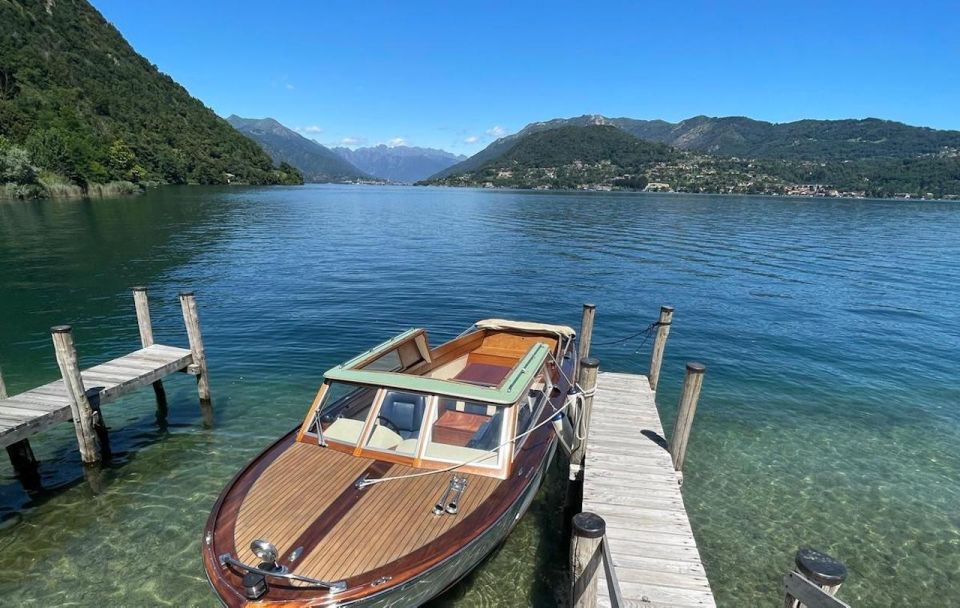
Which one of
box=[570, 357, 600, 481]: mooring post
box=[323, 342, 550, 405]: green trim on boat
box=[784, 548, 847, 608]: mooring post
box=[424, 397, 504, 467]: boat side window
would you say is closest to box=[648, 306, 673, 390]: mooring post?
box=[570, 357, 600, 481]: mooring post

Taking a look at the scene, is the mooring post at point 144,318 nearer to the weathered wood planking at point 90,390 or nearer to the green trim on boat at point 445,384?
the weathered wood planking at point 90,390

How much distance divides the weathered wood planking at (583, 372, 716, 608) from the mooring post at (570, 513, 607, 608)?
93 cm

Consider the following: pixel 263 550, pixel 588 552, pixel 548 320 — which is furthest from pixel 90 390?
pixel 548 320

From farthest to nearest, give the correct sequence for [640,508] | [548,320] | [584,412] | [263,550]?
[548,320]
[584,412]
[640,508]
[263,550]

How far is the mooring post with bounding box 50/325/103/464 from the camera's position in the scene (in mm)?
8984

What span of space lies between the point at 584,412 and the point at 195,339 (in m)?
9.72

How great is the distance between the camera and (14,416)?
29.3 ft

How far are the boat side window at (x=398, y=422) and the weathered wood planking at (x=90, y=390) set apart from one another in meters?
6.65

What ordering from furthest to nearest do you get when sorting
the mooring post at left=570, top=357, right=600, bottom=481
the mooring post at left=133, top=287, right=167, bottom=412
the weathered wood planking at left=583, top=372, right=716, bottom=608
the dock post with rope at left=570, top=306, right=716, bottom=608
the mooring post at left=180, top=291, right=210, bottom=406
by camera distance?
the mooring post at left=133, top=287, right=167, bottom=412, the mooring post at left=180, top=291, right=210, bottom=406, the mooring post at left=570, top=357, right=600, bottom=481, the weathered wood planking at left=583, top=372, right=716, bottom=608, the dock post with rope at left=570, top=306, right=716, bottom=608

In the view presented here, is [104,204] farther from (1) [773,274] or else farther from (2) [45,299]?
(1) [773,274]

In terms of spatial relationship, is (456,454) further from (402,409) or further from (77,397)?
(77,397)

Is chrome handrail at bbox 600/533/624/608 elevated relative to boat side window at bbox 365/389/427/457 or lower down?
elevated

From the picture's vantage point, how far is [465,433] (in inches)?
320

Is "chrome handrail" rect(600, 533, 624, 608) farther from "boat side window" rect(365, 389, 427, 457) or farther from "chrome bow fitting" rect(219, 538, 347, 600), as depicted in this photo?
"boat side window" rect(365, 389, 427, 457)
